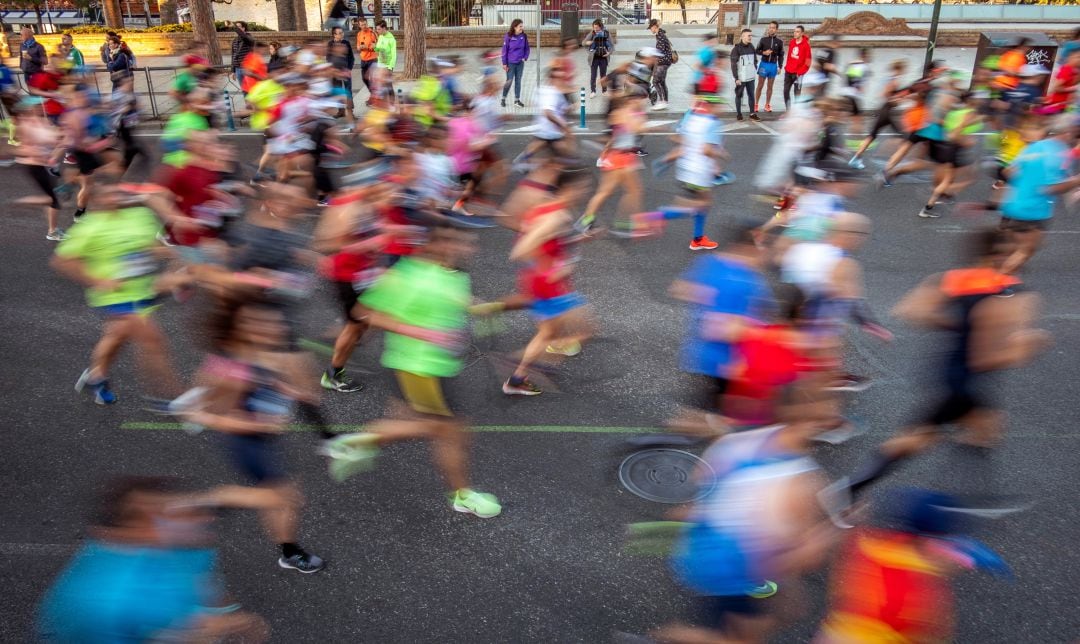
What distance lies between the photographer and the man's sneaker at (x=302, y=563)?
14.5 ft

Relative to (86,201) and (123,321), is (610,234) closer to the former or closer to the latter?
(123,321)

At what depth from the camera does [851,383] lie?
6.23 meters

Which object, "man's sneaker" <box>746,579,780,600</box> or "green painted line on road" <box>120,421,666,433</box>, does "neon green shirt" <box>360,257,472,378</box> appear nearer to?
"green painted line on road" <box>120,421,666,433</box>

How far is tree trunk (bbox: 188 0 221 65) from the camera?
1945 centimetres

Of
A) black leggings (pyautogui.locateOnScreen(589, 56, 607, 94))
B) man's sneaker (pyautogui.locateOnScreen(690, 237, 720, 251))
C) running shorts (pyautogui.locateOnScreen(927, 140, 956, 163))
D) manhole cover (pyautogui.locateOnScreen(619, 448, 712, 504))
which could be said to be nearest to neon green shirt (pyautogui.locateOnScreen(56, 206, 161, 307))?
manhole cover (pyautogui.locateOnScreen(619, 448, 712, 504))

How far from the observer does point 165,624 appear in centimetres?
296

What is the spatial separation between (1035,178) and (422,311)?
5.89 metres

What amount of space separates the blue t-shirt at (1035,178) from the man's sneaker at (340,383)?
19.7 feet

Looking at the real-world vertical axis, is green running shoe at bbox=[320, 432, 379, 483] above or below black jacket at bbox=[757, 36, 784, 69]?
below

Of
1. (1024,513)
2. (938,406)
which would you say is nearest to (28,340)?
(938,406)

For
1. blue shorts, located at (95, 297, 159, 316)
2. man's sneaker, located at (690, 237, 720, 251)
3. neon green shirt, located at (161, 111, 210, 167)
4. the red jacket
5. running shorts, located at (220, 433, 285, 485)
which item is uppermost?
the red jacket

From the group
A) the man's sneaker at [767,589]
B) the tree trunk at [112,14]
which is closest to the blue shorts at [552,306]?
the man's sneaker at [767,589]

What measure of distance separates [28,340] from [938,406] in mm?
7250

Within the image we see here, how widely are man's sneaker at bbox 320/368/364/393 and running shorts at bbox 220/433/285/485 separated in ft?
7.12
